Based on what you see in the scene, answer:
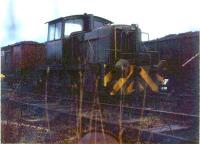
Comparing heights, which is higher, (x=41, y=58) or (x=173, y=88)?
(x=41, y=58)

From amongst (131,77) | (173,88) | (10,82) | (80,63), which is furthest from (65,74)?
(10,82)

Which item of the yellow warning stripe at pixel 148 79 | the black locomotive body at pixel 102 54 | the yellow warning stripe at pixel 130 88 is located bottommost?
the yellow warning stripe at pixel 130 88

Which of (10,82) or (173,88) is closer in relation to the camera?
(173,88)

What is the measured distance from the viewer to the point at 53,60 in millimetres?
14570

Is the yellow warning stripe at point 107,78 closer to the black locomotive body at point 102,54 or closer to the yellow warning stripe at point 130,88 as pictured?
the black locomotive body at point 102,54

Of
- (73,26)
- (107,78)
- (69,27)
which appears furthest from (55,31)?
(107,78)

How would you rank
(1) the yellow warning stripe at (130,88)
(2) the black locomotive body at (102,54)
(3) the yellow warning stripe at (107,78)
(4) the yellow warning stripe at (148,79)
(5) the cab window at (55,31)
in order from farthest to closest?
(5) the cab window at (55,31), (4) the yellow warning stripe at (148,79), (1) the yellow warning stripe at (130,88), (2) the black locomotive body at (102,54), (3) the yellow warning stripe at (107,78)

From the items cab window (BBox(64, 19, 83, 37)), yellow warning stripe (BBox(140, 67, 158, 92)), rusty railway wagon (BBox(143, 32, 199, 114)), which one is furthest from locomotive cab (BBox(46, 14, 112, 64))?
yellow warning stripe (BBox(140, 67, 158, 92))

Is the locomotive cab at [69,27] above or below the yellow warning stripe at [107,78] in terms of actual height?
above

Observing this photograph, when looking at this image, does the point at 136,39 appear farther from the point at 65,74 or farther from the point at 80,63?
the point at 65,74

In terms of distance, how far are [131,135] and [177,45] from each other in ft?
27.3

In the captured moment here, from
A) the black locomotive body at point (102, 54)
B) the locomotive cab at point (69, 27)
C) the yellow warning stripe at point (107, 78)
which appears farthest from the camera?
the locomotive cab at point (69, 27)

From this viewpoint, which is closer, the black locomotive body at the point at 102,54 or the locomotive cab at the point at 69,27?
the black locomotive body at the point at 102,54

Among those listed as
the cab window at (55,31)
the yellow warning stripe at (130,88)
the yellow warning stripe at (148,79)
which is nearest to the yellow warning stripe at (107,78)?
the yellow warning stripe at (130,88)
